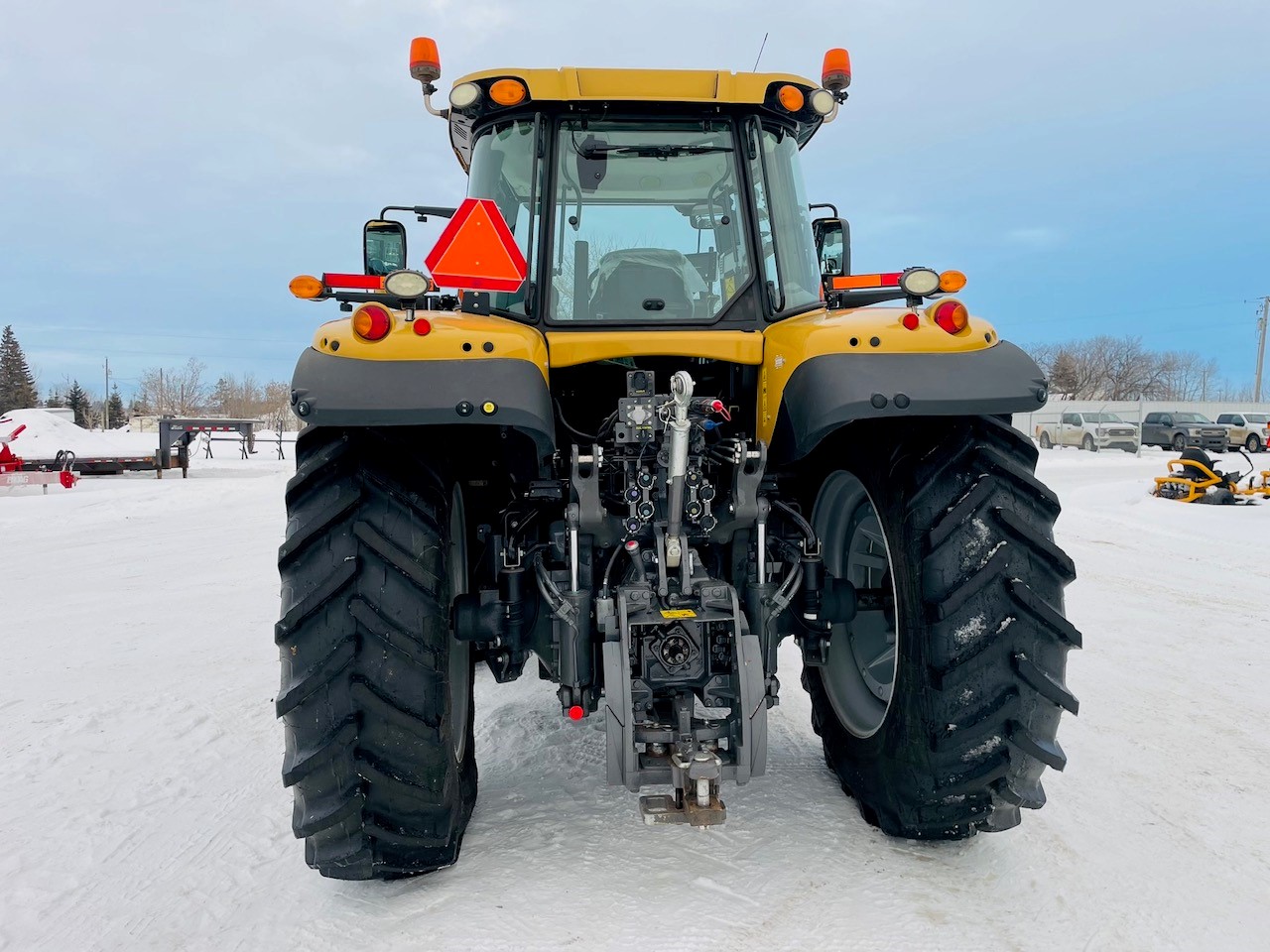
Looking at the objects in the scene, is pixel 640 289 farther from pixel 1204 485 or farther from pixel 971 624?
pixel 1204 485

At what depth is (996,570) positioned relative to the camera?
2391 mm

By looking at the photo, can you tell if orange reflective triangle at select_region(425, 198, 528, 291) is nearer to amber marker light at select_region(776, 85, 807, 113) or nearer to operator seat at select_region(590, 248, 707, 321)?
operator seat at select_region(590, 248, 707, 321)

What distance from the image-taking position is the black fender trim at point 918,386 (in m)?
2.27

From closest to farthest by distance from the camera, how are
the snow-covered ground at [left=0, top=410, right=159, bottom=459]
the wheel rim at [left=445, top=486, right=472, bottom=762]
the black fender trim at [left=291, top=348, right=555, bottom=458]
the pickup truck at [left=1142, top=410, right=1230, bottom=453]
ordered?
the black fender trim at [left=291, top=348, right=555, bottom=458] < the wheel rim at [left=445, top=486, right=472, bottom=762] < the snow-covered ground at [left=0, top=410, right=159, bottom=459] < the pickup truck at [left=1142, top=410, right=1230, bottom=453]

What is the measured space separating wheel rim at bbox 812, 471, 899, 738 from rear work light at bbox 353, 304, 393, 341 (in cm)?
169

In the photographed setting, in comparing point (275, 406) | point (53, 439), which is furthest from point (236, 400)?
point (53, 439)

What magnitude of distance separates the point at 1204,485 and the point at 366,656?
14.1 metres

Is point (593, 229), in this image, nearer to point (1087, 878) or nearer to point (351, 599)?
point (351, 599)

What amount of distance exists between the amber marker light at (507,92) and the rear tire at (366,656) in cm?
126

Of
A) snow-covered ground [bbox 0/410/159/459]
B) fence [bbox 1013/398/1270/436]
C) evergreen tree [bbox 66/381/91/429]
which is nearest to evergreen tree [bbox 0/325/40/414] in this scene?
evergreen tree [bbox 66/381/91/429]

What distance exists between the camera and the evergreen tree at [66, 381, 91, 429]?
64875mm

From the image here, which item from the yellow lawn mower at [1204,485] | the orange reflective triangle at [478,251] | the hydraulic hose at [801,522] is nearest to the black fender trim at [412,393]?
the orange reflective triangle at [478,251]

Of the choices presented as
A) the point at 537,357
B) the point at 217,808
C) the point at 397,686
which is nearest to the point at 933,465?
the point at 537,357

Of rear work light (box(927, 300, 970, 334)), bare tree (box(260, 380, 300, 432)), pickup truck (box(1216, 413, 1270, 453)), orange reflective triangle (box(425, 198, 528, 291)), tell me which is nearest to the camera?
rear work light (box(927, 300, 970, 334))
